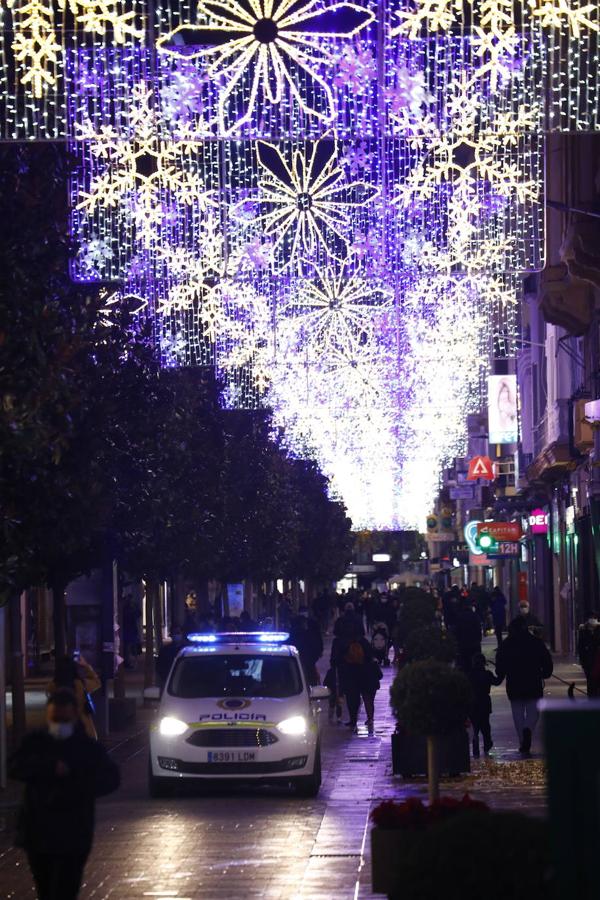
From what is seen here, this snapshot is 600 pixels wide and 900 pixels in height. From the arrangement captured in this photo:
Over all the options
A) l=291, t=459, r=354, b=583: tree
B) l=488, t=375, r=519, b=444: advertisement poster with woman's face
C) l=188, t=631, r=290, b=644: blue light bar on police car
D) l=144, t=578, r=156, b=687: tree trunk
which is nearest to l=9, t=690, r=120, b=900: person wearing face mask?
l=188, t=631, r=290, b=644: blue light bar on police car

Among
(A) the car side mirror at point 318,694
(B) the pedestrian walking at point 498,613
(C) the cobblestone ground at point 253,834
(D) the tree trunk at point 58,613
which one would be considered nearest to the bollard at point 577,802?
(C) the cobblestone ground at point 253,834

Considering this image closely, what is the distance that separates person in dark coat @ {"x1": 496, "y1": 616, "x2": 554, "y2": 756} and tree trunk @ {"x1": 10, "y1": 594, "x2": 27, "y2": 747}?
21.2 ft

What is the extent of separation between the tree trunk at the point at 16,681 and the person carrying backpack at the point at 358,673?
17.2 ft

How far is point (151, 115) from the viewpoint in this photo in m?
15.4

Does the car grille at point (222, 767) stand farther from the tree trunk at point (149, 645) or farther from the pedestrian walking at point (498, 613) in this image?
the pedestrian walking at point (498, 613)

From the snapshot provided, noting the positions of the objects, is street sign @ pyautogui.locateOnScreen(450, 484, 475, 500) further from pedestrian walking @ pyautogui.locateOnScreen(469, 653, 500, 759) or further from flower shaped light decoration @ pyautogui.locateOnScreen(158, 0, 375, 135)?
flower shaped light decoration @ pyautogui.locateOnScreen(158, 0, 375, 135)

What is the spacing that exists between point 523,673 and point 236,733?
16.8 ft

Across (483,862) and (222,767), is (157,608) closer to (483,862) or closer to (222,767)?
(222,767)

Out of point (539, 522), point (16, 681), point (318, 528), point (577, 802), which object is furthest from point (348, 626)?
point (318, 528)

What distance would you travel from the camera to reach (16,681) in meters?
25.9

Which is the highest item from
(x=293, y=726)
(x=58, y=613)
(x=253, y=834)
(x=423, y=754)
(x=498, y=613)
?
(x=58, y=613)

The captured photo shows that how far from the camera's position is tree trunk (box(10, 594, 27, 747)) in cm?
2550

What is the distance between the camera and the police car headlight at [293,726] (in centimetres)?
2025

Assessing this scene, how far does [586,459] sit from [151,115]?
32542 mm
